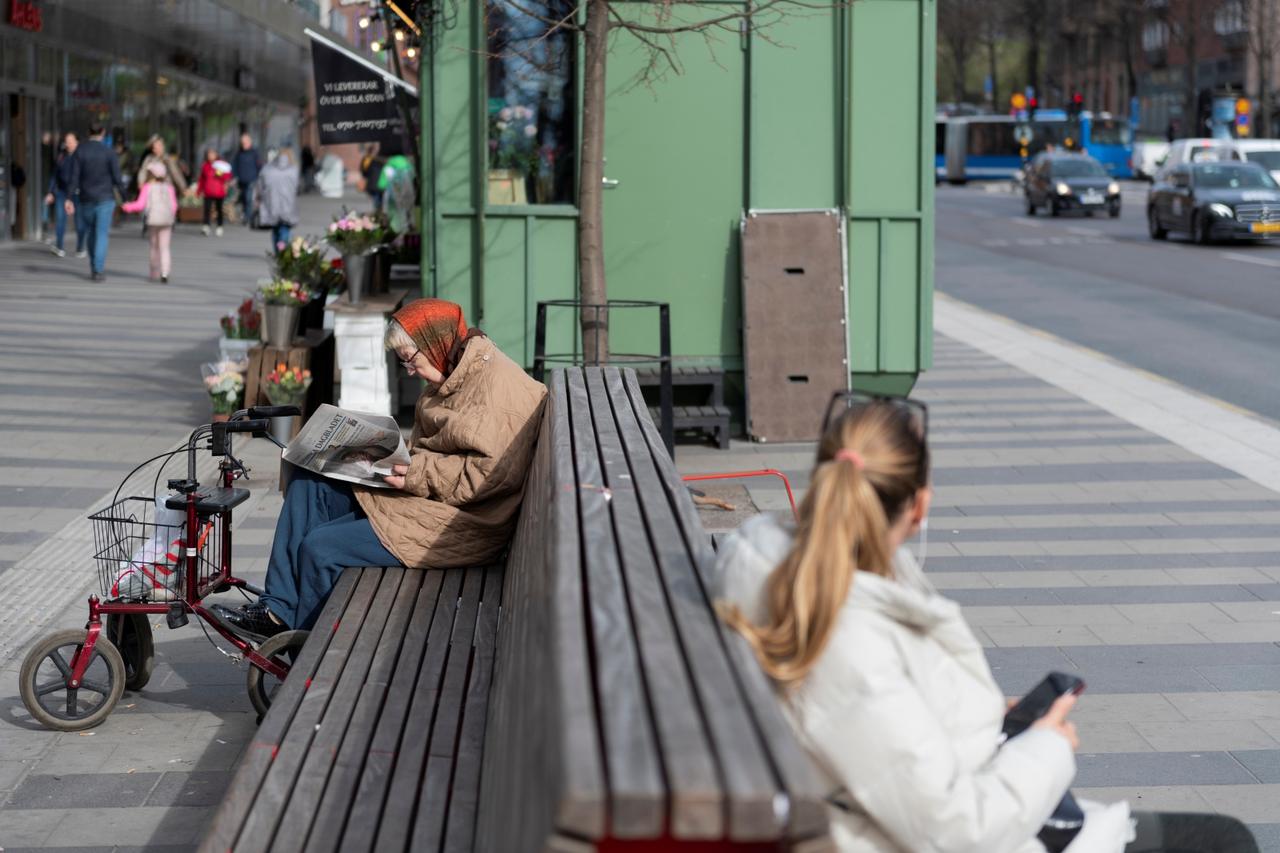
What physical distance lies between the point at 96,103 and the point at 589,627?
103 ft

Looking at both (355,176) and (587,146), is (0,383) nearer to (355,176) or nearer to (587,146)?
(587,146)

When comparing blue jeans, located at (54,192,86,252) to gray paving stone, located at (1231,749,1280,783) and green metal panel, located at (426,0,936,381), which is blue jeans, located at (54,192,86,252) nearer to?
green metal panel, located at (426,0,936,381)

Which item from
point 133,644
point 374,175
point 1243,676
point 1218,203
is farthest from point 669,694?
point 1218,203

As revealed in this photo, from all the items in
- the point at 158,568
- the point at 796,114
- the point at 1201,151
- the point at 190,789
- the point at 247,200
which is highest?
the point at 1201,151

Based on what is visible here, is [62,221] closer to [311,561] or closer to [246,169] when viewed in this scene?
[246,169]

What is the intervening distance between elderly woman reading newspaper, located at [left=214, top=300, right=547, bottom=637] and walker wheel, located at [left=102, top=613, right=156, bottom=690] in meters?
0.48

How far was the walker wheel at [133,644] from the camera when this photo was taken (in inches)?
229

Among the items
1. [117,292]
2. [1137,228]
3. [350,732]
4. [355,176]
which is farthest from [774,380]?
[355,176]

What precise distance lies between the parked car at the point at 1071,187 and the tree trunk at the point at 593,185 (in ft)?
113

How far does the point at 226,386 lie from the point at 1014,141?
2422 inches

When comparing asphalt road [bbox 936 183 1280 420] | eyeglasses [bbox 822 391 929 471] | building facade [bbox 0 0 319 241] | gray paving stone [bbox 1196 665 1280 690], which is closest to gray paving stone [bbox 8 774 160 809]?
eyeglasses [bbox 822 391 929 471]

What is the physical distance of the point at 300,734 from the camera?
4.12 m

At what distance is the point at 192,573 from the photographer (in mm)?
5422

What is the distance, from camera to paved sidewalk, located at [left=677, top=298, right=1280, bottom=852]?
5383mm
